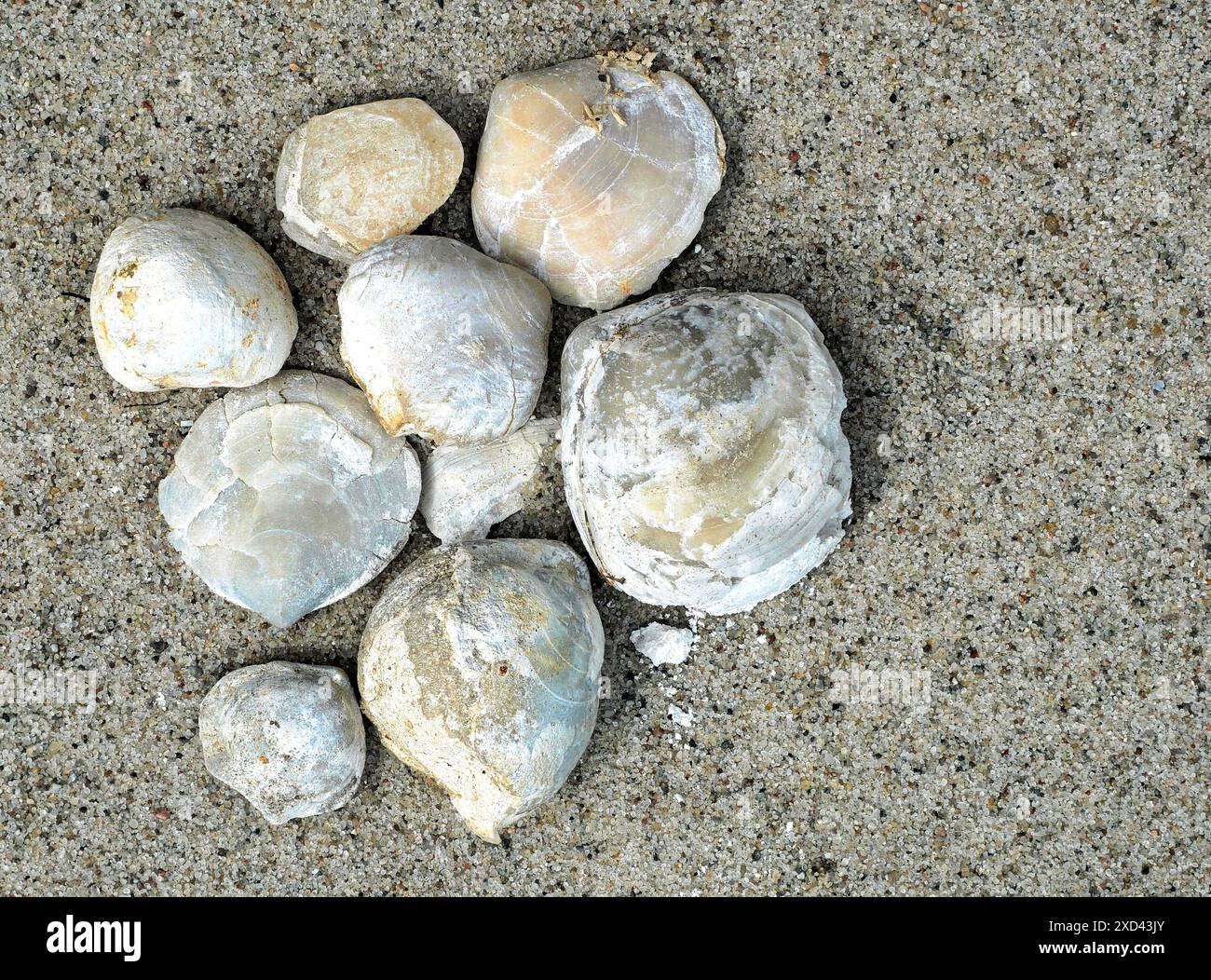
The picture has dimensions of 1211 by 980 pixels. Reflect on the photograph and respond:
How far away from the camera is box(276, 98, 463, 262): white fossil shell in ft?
4.83

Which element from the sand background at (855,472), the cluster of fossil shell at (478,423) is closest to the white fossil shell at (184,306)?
the cluster of fossil shell at (478,423)

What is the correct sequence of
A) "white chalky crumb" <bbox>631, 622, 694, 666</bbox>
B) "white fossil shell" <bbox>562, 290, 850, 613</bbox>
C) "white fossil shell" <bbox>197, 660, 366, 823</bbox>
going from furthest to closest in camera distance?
"white chalky crumb" <bbox>631, 622, 694, 666</bbox> → "white fossil shell" <bbox>197, 660, 366, 823</bbox> → "white fossil shell" <bbox>562, 290, 850, 613</bbox>

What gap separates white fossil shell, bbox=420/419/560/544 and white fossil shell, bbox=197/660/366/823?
316 mm

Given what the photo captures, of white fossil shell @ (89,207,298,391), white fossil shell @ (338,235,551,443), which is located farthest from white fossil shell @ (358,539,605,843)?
white fossil shell @ (89,207,298,391)

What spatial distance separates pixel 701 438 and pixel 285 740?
789 millimetres

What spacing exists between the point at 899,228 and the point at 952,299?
146 mm

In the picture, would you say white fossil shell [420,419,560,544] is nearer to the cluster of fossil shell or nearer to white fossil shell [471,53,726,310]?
the cluster of fossil shell

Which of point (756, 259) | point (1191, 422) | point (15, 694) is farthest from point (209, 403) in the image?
point (1191, 422)

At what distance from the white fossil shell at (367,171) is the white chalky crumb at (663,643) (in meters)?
0.76

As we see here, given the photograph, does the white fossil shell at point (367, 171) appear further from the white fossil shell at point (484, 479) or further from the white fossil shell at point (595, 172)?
the white fossil shell at point (484, 479)

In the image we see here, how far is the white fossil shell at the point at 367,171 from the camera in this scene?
4.83ft

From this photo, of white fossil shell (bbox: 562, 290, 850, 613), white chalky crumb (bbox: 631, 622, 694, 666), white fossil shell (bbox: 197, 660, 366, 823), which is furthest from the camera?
white chalky crumb (bbox: 631, 622, 694, 666)

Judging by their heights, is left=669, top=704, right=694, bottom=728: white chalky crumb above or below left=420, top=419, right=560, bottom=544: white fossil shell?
below

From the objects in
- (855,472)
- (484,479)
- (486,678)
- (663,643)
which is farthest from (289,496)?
(855,472)
